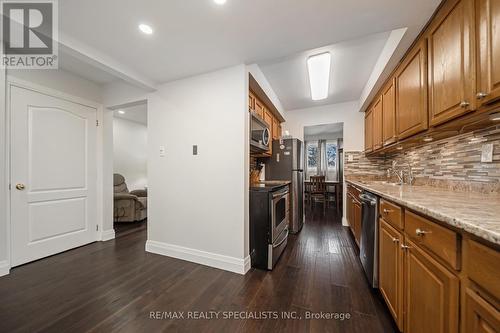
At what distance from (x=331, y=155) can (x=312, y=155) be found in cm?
68

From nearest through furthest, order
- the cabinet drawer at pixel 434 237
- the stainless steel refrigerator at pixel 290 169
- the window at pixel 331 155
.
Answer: the cabinet drawer at pixel 434 237 < the stainless steel refrigerator at pixel 290 169 < the window at pixel 331 155

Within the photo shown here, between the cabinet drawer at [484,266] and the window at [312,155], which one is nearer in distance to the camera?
the cabinet drawer at [484,266]

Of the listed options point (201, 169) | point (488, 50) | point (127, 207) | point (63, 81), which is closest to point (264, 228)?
point (201, 169)

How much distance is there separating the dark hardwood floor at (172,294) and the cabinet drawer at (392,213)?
29.2 inches

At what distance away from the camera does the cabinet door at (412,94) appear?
5.19 ft

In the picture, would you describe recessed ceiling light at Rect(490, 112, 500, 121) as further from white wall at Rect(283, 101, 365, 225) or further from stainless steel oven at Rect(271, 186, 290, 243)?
white wall at Rect(283, 101, 365, 225)

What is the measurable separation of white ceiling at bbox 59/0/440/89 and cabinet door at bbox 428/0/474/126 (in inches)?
7.3

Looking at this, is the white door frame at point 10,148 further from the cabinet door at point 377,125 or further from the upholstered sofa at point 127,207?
the cabinet door at point 377,125

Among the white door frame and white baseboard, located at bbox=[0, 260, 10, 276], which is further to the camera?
the white door frame

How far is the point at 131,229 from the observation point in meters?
3.61

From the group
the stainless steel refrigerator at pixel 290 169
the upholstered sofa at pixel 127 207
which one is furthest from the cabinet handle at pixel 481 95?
the upholstered sofa at pixel 127 207

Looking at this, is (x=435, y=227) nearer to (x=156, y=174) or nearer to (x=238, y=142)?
(x=238, y=142)

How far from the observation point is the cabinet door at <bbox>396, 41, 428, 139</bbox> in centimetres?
158

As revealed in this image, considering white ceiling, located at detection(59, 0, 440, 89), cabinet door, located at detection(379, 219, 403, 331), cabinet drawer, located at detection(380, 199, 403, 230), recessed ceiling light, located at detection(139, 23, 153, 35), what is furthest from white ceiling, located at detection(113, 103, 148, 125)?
cabinet door, located at detection(379, 219, 403, 331)
